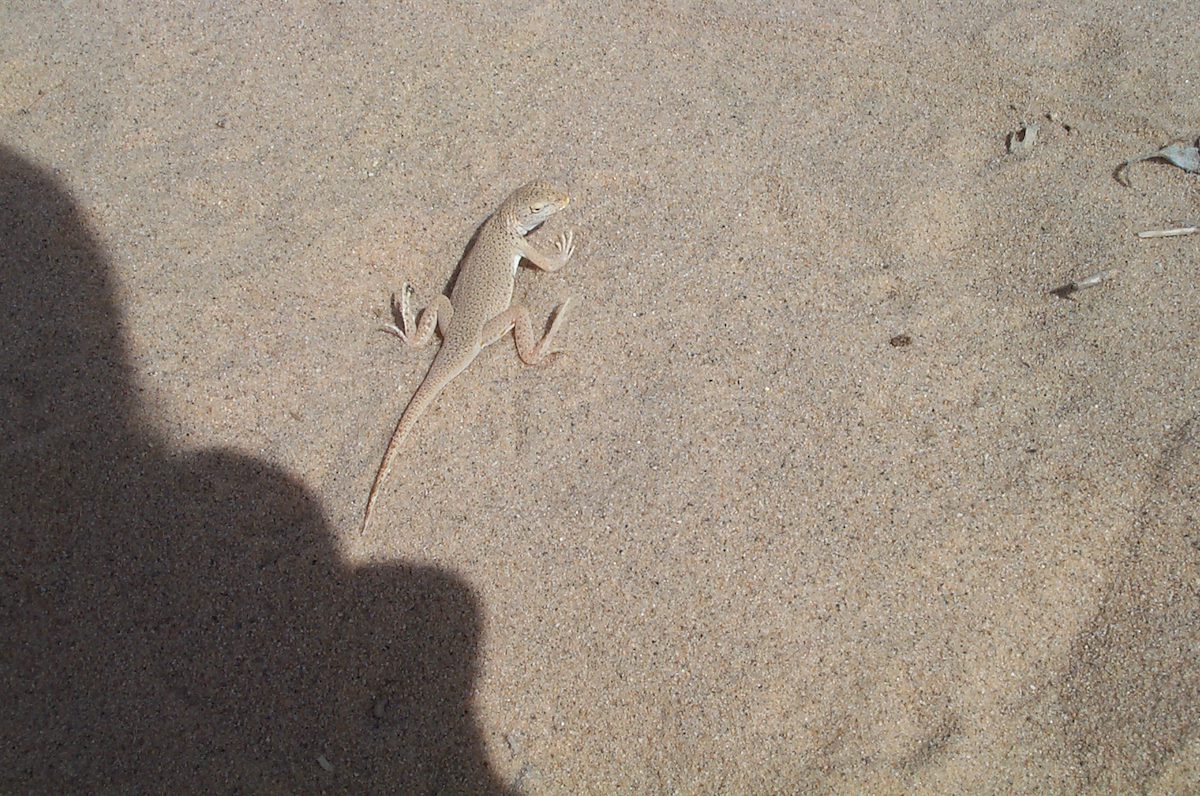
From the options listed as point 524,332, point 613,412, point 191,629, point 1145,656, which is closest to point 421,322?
point 524,332

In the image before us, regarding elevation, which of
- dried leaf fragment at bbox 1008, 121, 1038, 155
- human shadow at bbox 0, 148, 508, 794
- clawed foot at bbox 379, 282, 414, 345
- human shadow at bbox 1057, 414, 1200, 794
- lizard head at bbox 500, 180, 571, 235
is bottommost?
human shadow at bbox 1057, 414, 1200, 794

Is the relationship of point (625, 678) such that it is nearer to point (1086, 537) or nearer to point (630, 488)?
point (630, 488)

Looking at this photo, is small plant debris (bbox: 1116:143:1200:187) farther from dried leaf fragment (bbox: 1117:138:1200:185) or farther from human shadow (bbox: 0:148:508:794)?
human shadow (bbox: 0:148:508:794)

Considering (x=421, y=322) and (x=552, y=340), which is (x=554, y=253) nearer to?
(x=552, y=340)

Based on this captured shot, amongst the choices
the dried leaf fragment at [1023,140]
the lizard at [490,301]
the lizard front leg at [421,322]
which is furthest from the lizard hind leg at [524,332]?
the dried leaf fragment at [1023,140]

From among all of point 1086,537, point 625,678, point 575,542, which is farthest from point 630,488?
point 1086,537

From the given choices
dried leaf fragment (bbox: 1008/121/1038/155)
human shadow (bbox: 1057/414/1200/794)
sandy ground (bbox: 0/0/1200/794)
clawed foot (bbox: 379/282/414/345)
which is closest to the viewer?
human shadow (bbox: 1057/414/1200/794)

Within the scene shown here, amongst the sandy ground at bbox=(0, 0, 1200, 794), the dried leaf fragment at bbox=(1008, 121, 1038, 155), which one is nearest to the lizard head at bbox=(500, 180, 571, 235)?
the sandy ground at bbox=(0, 0, 1200, 794)
